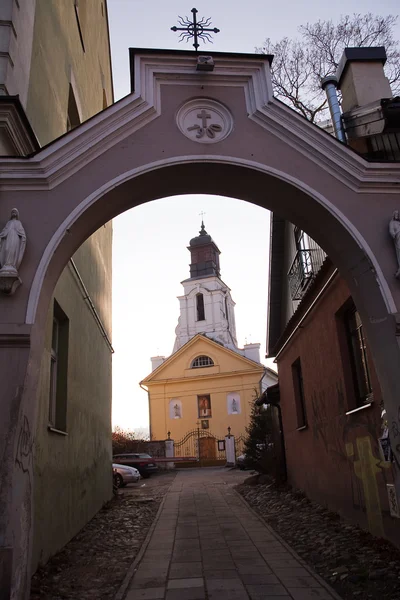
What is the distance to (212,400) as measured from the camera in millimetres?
42094

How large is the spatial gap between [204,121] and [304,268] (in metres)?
6.29

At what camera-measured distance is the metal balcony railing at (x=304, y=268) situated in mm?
10773

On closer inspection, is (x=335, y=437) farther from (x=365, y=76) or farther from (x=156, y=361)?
(x=156, y=361)

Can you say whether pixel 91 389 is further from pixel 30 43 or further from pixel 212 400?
pixel 212 400

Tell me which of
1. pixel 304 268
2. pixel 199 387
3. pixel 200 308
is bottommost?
pixel 304 268

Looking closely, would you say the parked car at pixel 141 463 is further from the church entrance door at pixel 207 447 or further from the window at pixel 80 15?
the window at pixel 80 15

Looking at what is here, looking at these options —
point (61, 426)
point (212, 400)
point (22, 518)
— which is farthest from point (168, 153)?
point (212, 400)

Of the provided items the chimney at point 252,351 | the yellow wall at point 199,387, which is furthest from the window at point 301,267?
the chimney at point 252,351

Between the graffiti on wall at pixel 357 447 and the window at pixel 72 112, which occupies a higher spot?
the window at pixel 72 112

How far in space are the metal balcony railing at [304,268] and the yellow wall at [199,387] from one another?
2888cm

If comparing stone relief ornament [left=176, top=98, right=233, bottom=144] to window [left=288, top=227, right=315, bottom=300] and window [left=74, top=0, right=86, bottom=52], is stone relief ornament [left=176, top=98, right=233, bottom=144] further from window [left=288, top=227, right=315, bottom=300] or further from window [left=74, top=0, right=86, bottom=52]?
window [left=74, top=0, right=86, bottom=52]

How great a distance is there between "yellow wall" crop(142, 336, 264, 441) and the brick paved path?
30661 mm

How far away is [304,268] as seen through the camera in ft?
38.4

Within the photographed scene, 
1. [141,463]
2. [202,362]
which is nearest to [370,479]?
[141,463]
